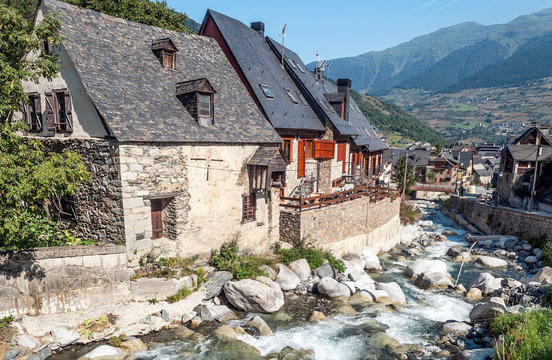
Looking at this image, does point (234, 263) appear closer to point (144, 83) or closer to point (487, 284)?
point (144, 83)

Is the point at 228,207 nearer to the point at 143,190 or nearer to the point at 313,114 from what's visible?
the point at 143,190

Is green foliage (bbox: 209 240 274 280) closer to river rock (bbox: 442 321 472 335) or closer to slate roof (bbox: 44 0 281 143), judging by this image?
slate roof (bbox: 44 0 281 143)

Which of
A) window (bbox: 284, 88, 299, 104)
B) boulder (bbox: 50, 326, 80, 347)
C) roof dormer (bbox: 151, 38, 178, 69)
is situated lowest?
boulder (bbox: 50, 326, 80, 347)

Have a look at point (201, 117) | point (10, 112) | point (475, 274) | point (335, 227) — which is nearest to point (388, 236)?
point (475, 274)

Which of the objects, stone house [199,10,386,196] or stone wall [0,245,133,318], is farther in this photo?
stone house [199,10,386,196]

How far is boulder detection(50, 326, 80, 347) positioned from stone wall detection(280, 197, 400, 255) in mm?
10987

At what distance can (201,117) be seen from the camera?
51.0ft

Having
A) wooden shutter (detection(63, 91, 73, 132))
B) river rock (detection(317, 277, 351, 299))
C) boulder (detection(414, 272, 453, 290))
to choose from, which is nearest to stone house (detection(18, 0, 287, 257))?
wooden shutter (detection(63, 91, 73, 132))

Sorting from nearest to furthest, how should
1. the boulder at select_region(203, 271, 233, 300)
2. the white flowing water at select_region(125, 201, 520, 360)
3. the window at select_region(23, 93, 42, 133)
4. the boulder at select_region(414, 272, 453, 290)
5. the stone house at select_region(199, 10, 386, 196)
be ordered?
the white flowing water at select_region(125, 201, 520, 360)
the boulder at select_region(203, 271, 233, 300)
the window at select_region(23, 93, 42, 133)
the boulder at select_region(414, 272, 453, 290)
the stone house at select_region(199, 10, 386, 196)

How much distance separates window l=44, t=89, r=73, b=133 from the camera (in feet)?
45.2

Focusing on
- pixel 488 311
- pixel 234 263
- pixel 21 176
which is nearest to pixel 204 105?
pixel 234 263

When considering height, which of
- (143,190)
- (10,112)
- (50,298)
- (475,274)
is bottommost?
(475,274)

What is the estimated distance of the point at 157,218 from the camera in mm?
14367

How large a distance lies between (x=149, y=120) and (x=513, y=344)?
14634 millimetres
